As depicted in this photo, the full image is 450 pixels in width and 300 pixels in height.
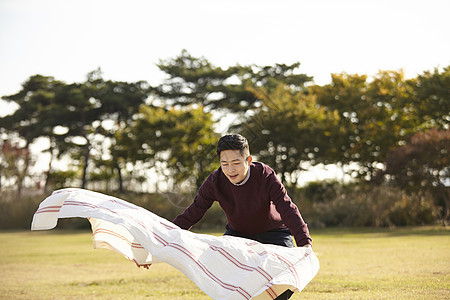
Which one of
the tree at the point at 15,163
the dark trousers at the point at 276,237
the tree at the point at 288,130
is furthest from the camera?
the tree at the point at 15,163

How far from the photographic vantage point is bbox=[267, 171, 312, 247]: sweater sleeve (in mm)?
4082

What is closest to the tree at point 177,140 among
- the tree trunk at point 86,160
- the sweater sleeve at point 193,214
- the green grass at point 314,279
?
the tree trunk at point 86,160

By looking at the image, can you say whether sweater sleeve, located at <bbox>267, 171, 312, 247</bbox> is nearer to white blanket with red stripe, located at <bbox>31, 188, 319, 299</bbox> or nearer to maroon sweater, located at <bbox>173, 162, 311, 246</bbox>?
maroon sweater, located at <bbox>173, 162, 311, 246</bbox>

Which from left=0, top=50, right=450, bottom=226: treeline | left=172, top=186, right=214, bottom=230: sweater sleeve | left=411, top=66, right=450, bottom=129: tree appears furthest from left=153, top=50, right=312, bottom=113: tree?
left=172, top=186, right=214, bottom=230: sweater sleeve

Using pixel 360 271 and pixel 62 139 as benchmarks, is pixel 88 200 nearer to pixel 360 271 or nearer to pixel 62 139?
pixel 360 271

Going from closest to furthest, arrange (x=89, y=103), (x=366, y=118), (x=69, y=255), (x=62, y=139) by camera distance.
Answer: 1. (x=69, y=255)
2. (x=366, y=118)
3. (x=89, y=103)
4. (x=62, y=139)

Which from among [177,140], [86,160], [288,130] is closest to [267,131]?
[288,130]

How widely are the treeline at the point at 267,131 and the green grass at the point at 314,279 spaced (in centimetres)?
593

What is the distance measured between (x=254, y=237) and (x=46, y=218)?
5.34 ft

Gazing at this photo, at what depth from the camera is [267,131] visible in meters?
24.9

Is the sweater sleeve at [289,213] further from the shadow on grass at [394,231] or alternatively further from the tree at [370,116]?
the tree at [370,116]

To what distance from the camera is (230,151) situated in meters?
4.24

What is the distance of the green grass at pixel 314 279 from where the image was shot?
21.8 ft

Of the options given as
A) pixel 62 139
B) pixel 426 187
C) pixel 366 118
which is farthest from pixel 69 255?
pixel 62 139
